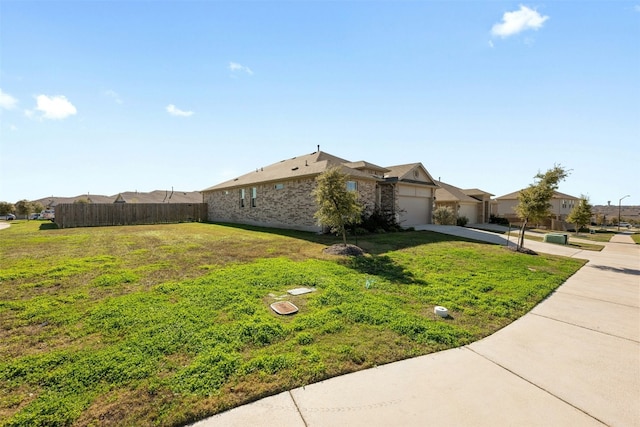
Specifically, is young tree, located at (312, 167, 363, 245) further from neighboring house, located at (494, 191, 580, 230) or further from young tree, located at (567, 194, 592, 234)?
neighboring house, located at (494, 191, 580, 230)

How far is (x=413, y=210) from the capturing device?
2100cm

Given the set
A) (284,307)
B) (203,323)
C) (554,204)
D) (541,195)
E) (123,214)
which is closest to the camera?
(203,323)

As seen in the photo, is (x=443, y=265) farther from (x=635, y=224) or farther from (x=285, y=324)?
(x=635, y=224)

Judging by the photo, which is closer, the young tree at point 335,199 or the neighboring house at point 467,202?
the young tree at point 335,199

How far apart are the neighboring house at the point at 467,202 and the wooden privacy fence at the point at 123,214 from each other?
986 inches

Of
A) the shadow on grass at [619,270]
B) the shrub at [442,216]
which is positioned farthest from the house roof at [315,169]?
the shadow on grass at [619,270]

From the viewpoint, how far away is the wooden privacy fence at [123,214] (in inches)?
855

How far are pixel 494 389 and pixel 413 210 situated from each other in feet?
61.8

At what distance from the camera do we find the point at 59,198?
66.4 meters

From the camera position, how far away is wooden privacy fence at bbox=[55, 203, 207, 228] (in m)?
21.7

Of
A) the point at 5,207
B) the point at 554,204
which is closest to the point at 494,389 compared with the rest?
the point at 554,204

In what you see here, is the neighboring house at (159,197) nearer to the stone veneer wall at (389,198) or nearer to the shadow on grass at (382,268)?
the stone veneer wall at (389,198)

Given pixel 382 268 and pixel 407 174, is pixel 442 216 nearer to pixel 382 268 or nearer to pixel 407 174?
pixel 407 174

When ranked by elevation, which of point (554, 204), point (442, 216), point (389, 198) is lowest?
point (442, 216)
